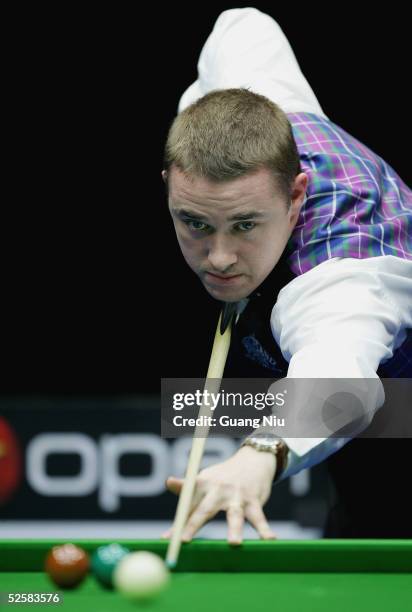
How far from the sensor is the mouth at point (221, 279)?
9.02 ft

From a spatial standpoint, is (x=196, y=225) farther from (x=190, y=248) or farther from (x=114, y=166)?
(x=114, y=166)

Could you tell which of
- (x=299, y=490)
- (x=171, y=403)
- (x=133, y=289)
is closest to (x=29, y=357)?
(x=133, y=289)

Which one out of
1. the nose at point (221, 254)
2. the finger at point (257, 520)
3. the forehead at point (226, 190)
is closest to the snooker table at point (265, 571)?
the finger at point (257, 520)

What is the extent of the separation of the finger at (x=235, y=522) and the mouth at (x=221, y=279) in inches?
30.5

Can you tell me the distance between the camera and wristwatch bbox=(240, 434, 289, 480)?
231 cm

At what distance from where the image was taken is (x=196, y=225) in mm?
2676

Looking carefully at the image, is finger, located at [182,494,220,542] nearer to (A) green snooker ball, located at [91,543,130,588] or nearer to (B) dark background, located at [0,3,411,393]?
(A) green snooker ball, located at [91,543,130,588]

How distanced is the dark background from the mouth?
7.90ft

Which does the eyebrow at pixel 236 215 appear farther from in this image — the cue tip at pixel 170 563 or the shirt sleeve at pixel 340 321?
the cue tip at pixel 170 563

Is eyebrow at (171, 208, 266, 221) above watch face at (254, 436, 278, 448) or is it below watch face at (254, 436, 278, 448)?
above

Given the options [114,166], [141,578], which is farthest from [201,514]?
[114,166]

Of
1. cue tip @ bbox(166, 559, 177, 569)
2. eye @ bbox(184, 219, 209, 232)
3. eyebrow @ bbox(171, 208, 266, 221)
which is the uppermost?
eyebrow @ bbox(171, 208, 266, 221)

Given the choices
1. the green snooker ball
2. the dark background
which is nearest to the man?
the green snooker ball

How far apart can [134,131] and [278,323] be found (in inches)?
118
